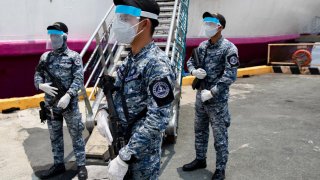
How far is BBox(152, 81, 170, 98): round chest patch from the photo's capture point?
1.83 m

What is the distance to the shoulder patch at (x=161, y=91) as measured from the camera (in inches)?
71.9

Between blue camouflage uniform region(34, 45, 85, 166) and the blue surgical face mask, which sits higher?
the blue surgical face mask

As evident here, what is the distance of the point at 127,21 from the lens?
1.92 m

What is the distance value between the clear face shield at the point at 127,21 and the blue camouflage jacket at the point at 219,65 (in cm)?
174

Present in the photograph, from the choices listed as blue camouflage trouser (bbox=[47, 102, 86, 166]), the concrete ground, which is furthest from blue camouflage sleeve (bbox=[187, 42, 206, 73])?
blue camouflage trouser (bbox=[47, 102, 86, 166])

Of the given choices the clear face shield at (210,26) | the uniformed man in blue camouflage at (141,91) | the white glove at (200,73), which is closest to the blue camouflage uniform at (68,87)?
the white glove at (200,73)

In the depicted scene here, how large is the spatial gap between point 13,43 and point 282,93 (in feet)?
21.1

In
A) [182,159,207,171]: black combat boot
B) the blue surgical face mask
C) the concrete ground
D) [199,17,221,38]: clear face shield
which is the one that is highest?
[199,17,221,38]: clear face shield

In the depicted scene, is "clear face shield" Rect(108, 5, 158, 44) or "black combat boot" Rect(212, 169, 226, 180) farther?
"black combat boot" Rect(212, 169, 226, 180)

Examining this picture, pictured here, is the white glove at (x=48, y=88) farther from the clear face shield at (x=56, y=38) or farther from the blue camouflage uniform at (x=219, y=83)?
the blue camouflage uniform at (x=219, y=83)

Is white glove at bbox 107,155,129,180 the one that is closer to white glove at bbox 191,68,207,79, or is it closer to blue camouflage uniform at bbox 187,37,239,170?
blue camouflage uniform at bbox 187,37,239,170

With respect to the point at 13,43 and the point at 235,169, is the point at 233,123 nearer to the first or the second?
the point at 235,169

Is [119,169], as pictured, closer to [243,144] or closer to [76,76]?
[76,76]

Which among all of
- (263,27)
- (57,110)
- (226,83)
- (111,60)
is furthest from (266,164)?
(263,27)
